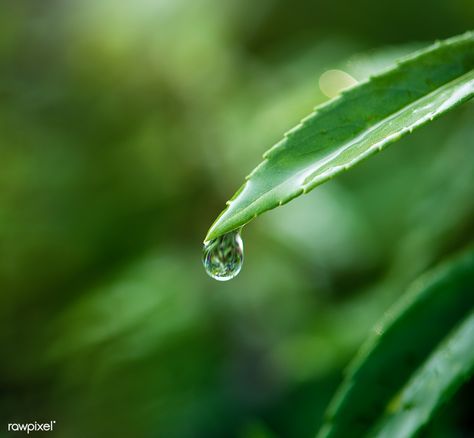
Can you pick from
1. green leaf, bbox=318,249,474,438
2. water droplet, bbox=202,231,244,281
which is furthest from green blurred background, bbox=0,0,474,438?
water droplet, bbox=202,231,244,281

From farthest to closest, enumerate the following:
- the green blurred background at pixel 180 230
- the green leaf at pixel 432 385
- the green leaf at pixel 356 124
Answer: the green blurred background at pixel 180 230 → the green leaf at pixel 432 385 → the green leaf at pixel 356 124

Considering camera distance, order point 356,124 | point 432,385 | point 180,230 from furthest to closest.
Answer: point 180,230 < point 432,385 < point 356,124

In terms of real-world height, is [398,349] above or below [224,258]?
below

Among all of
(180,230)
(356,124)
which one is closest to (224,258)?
(356,124)

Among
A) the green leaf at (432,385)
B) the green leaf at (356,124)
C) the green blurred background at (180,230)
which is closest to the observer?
the green leaf at (356,124)

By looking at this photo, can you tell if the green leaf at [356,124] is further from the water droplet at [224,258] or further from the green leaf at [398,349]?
the green leaf at [398,349]

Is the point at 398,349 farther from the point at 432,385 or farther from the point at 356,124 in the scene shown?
the point at 356,124

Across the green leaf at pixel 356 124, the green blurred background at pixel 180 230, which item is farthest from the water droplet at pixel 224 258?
the green blurred background at pixel 180 230

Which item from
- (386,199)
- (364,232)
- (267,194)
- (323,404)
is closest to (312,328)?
(323,404)

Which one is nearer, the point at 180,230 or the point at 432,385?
the point at 432,385
